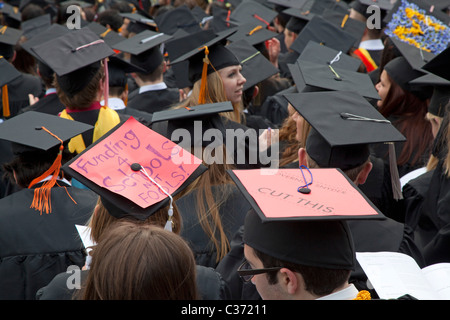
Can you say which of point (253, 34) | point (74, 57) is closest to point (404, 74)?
point (253, 34)

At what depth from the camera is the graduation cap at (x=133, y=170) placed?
7.89 feet

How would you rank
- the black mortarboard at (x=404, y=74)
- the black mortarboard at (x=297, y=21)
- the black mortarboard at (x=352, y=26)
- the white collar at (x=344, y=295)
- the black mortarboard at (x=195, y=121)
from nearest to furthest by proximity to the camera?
the white collar at (x=344, y=295) → the black mortarboard at (x=195, y=121) → the black mortarboard at (x=404, y=74) → the black mortarboard at (x=352, y=26) → the black mortarboard at (x=297, y=21)

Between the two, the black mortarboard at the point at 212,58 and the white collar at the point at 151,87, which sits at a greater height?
the black mortarboard at the point at 212,58

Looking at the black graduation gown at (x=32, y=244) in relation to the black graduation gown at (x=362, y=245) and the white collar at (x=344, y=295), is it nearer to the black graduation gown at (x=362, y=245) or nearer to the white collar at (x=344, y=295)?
the black graduation gown at (x=362, y=245)

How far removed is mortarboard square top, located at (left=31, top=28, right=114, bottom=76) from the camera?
4125mm

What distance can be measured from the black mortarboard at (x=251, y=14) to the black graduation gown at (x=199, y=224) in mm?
4995

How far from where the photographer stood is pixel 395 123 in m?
4.09

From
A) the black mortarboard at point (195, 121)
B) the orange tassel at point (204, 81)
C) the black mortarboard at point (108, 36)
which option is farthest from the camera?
the black mortarboard at point (108, 36)

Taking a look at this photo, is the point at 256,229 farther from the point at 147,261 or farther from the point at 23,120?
the point at 23,120

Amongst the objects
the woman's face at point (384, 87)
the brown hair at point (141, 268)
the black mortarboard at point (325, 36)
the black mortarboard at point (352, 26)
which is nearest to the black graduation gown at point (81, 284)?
the brown hair at point (141, 268)

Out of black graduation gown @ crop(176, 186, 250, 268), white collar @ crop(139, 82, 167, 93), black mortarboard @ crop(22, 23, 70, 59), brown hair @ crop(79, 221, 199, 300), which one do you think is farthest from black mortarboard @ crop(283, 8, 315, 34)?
brown hair @ crop(79, 221, 199, 300)

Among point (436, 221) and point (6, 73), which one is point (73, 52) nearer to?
point (6, 73)

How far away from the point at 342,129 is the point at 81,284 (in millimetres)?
1664

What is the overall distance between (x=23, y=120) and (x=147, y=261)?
205 cm
